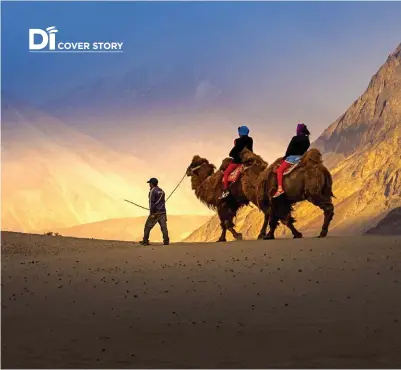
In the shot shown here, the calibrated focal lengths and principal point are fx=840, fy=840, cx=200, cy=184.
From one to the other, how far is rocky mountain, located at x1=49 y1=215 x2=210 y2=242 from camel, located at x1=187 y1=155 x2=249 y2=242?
338 feet

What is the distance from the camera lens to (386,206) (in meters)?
75.3

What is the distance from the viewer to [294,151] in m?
20.2

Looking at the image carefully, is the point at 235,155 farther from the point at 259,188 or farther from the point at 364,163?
the point at 364,163

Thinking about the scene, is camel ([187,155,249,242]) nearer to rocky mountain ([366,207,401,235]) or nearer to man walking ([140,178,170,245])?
man walking ([140,178,170,245])

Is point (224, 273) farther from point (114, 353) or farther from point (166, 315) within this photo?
point (114, 353)

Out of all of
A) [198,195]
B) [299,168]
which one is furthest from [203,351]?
[198,195]

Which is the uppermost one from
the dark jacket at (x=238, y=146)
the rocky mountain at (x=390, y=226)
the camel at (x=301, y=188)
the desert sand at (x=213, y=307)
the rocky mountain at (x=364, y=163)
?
the rocky mountain at (x=364, y=163)

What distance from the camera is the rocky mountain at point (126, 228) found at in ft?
440

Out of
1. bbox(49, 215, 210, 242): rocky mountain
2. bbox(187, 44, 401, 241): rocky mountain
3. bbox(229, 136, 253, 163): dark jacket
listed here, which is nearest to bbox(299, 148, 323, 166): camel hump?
bbox(229, 136, 253, 163): dark jacket

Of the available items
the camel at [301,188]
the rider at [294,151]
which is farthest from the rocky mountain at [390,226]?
the rider at [294,151]

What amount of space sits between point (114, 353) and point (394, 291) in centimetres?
502

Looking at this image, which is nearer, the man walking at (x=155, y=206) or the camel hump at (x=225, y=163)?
the man walking at (x=155, y=206)

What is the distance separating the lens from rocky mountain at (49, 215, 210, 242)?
134000mm

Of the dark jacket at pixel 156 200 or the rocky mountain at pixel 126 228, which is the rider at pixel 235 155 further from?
the rocky mountain at pixel 126 228
